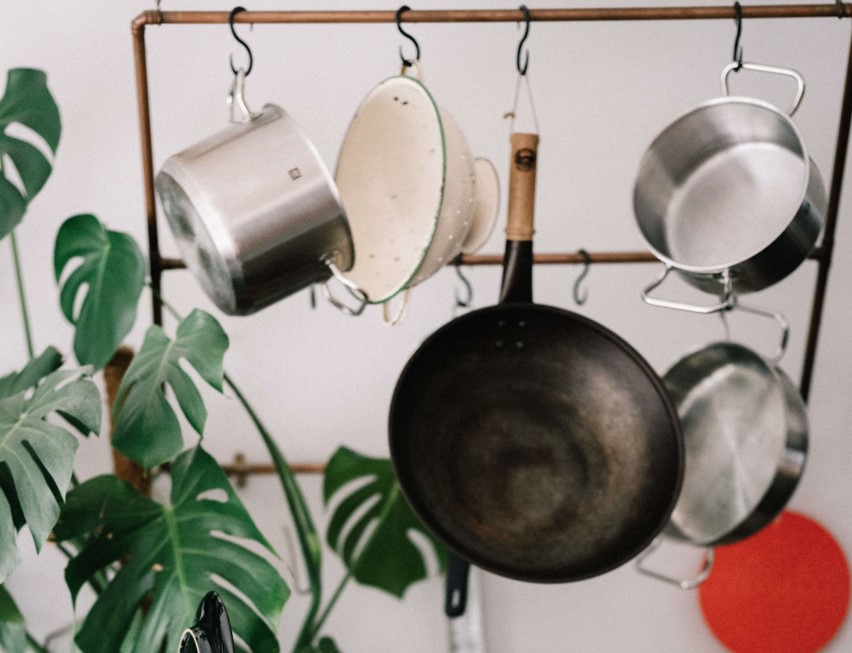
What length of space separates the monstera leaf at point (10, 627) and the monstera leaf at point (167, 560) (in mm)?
109

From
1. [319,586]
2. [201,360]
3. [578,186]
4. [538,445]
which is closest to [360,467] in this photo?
[319,586]

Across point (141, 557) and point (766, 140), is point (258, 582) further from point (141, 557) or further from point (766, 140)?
point (766, 140)

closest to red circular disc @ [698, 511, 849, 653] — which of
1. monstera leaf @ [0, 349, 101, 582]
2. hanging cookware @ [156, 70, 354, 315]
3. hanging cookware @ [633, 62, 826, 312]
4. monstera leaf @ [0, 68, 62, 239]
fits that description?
hanging cookware @ [633, 62, 826, 312]

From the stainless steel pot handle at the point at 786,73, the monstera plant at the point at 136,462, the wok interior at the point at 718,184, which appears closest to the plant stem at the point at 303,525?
the monstera plant at the point at 136,462

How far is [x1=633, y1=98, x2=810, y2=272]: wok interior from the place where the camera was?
1092 mm

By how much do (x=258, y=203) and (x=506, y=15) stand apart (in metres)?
0.38

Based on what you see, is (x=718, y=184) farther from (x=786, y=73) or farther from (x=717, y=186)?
(x=786, y=73)

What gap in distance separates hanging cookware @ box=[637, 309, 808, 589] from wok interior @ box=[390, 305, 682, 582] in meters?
0.19

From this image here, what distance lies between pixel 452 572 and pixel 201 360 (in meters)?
0.47

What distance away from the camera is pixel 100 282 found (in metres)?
1.02

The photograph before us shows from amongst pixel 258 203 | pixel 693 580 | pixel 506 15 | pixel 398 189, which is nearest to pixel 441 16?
pixel 506 15

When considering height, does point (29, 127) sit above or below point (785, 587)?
above

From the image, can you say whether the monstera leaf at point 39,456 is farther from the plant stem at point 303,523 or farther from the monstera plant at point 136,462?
the plant stem at point 303,523

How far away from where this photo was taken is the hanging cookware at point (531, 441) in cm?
110
